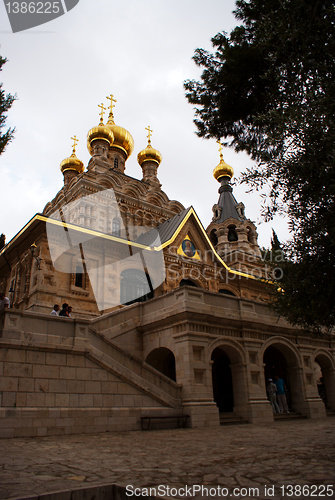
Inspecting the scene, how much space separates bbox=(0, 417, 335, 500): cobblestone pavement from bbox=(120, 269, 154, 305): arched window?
44.9 feet

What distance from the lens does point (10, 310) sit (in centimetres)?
1059

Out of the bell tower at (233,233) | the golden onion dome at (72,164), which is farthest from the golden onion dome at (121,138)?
the bell tower at (233,233)

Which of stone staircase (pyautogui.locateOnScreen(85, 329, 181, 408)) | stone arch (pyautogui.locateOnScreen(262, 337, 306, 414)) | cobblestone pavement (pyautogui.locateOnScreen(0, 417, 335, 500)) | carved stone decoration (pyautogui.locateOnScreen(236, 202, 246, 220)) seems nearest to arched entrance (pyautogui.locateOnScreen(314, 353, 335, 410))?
stone arch (pyautogui.locateOnScreen(262, 337, 306, 414))

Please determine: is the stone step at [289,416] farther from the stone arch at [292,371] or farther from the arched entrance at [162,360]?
the arched entrance at [162,360]

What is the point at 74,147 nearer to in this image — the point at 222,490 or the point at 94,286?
the point at 94,286

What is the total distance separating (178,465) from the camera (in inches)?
218


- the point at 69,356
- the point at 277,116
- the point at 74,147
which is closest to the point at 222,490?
the point at 277,116

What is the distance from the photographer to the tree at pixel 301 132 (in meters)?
7.54

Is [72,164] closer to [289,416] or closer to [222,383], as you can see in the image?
[222,383]

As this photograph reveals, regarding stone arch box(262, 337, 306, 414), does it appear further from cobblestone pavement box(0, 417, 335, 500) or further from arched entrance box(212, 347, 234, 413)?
cobblestone pavement box(0, 417, 335, 500)

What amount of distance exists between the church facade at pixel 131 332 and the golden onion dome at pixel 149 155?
672 cm

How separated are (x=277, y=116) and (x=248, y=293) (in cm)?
2089

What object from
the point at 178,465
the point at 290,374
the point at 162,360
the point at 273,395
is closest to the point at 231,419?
the point at 273,395

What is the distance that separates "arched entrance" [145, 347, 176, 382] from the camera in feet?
50.5
